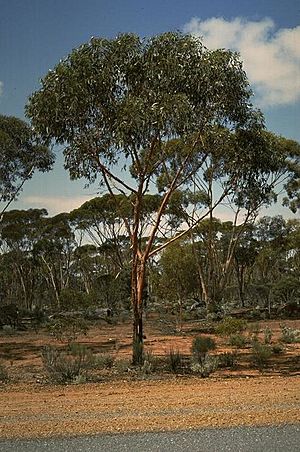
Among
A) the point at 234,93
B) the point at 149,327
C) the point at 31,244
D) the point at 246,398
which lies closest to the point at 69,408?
the point at 246,398

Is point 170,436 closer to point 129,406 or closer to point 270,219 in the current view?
point 129,406

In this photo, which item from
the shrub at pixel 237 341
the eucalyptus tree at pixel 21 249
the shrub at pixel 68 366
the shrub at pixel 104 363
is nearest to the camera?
the shrub at pixel 68 366

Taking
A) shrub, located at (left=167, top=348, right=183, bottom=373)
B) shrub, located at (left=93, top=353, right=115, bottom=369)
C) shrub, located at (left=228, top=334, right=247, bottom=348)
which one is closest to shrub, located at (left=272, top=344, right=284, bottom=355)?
shrub, located at (left=228, top=334, right=247, bottom=348)

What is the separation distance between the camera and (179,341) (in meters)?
24.5

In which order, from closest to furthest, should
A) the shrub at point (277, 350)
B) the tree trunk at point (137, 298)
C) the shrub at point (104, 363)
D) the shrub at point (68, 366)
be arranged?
the shrub at point (68, 366), the tree trunk at point (137, 298), the shrub at point (104, 363), the shrub at point (277, 350)

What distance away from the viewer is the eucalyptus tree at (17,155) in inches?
1035

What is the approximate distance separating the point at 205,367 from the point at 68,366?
10.8 feet

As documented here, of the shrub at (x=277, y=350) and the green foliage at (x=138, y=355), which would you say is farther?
the shrub at (x=277, y=350)

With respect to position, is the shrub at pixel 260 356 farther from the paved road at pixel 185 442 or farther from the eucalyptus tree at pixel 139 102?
the paved road at pixel 185 442

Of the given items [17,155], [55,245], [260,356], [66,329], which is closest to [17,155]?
[17,155]

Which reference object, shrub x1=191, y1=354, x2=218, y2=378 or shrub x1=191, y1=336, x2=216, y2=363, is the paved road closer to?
shrub x1=191, y1=354, x2=218, y2=378

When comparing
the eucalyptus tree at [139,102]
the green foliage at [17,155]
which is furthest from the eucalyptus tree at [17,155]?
the eucalyptus tree at [139,102]

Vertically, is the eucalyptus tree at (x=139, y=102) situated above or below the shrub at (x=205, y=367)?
above

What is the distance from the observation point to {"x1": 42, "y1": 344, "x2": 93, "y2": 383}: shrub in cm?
1379
